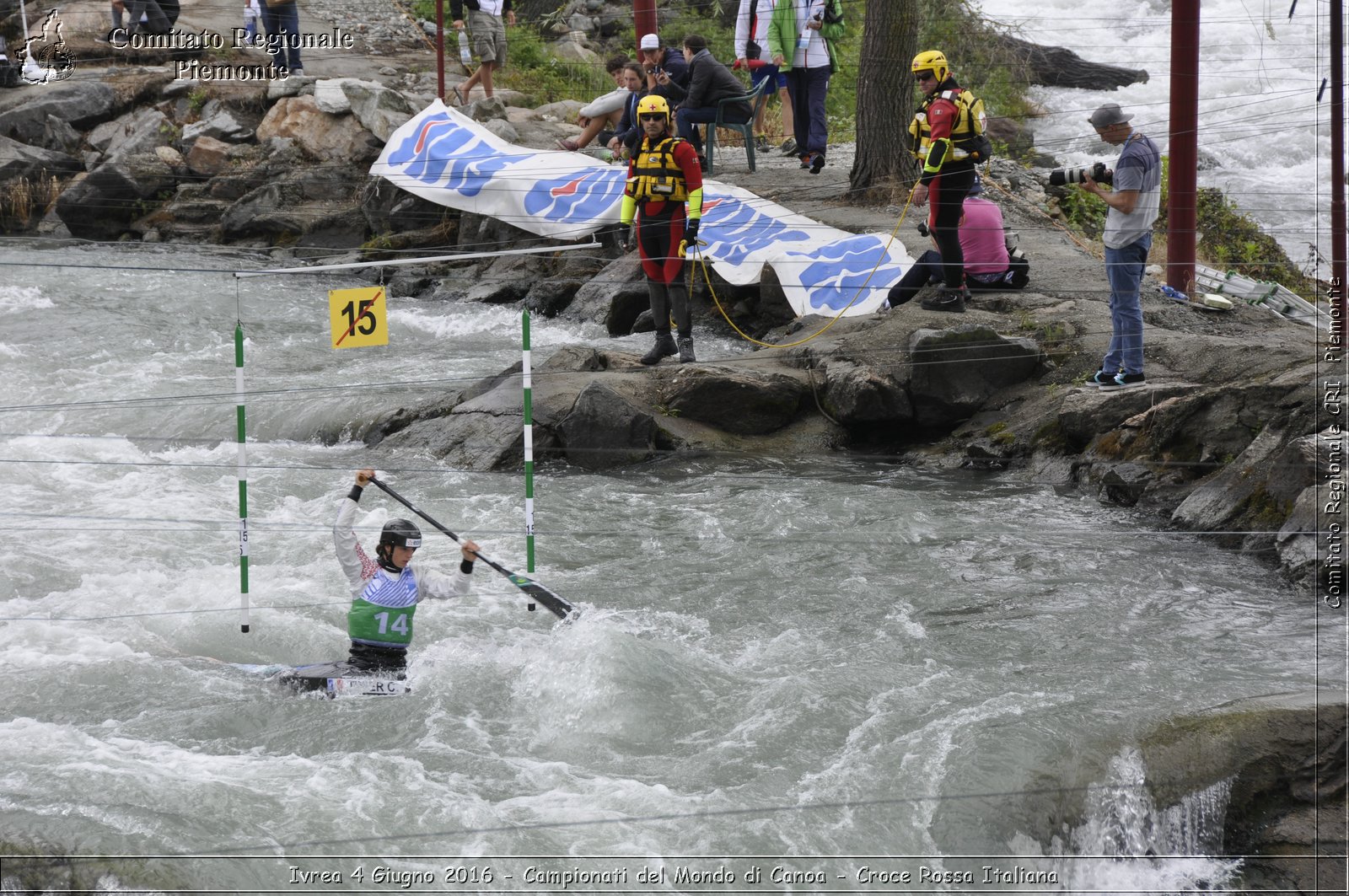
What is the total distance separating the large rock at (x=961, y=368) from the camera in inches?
336

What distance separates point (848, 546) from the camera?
7.25 metres

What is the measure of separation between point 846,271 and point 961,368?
1.80 m

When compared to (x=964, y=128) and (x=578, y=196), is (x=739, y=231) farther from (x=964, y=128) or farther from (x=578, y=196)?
(x=964, y=128)

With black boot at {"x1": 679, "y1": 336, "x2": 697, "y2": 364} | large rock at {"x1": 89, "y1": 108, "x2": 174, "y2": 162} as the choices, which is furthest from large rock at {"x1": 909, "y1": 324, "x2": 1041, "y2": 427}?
large rock at {"x1": 89, "y1": 108, "x2": 174, "y2": 162}

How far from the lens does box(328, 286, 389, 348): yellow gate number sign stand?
243 inches

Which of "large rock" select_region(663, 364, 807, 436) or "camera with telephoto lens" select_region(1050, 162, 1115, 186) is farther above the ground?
"camera with telephoto lens" select_region(1050, 162, 1115, 186)

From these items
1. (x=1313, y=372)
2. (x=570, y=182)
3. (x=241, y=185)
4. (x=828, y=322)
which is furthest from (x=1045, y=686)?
(x=241, y=185)

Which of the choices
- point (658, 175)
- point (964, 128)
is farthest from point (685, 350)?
point (964, 128)

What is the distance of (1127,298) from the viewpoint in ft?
24.8

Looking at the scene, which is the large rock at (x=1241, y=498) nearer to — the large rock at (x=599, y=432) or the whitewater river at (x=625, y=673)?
the whitewater river at (x=625, y=673)

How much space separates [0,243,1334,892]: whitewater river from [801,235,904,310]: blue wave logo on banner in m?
1.90

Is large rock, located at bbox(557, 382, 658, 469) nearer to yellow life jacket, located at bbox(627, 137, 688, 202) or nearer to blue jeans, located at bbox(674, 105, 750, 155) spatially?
yellow life jacket, located at bbox(627, 137, 688, 202)

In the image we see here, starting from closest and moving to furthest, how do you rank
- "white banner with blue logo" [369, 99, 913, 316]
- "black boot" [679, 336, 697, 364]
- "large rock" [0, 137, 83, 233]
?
"black boot" [679, 336, 697, 364], "white banner with blue logo" [369, 99, 913, 316], "large rock" [0, 137, 83, 233]

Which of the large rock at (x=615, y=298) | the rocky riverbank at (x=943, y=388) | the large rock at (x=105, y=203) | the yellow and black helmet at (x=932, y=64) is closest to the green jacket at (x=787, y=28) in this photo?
the rocky riverbank at (x=943, y=388)
